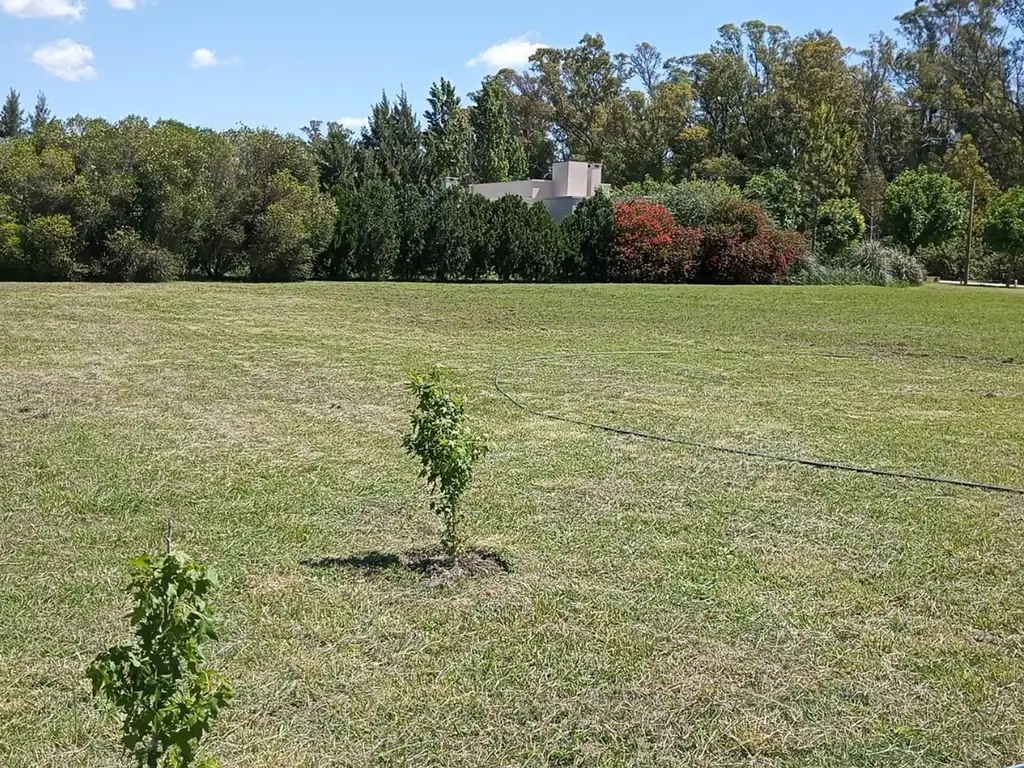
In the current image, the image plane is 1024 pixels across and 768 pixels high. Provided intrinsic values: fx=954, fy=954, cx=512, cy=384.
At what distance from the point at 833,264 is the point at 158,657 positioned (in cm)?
2529

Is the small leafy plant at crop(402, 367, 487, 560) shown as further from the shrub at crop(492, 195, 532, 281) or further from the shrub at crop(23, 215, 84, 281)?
the shrub at crop(492, 195, 532, 281)

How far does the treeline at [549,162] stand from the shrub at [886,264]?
121cm

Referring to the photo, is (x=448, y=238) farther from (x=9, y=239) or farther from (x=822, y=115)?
(x=822, y=115)

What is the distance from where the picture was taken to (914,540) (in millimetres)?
3992

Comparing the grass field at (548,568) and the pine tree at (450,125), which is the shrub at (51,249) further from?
the pine tree at (450,125)

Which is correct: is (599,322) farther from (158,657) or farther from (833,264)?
(833,264)

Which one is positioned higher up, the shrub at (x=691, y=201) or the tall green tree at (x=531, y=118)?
the tall green tree at (x=531, y=118)

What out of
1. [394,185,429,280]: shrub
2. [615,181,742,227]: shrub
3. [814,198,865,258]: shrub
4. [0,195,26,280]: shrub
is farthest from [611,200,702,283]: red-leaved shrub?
[0,195,26,280]: shrub

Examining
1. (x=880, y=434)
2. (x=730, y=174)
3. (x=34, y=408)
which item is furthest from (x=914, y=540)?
(x=730, y=174)

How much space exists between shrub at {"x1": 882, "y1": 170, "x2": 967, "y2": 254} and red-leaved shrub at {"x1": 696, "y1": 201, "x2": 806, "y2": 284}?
1043 centimetres

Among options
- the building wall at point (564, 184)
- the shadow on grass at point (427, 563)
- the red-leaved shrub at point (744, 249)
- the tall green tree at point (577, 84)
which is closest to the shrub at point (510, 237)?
the red-leaved shrub at point (744, 249)

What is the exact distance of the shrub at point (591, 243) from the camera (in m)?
22.0

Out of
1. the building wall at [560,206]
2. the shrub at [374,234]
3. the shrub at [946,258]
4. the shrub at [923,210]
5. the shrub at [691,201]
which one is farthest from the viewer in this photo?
the shrub at [946,258]

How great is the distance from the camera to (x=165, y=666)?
1.77 meters
